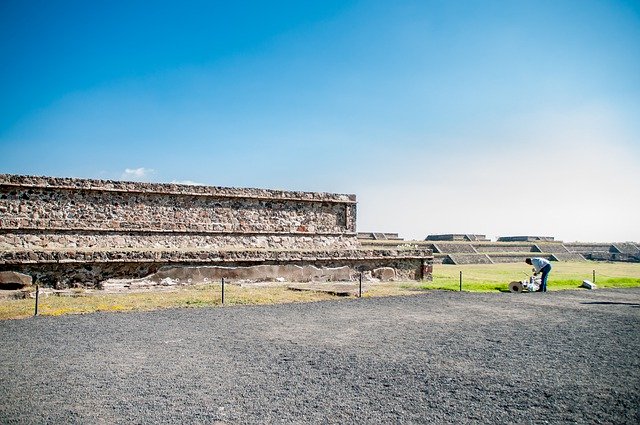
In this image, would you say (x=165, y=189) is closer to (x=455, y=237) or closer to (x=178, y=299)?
(x=178, y=299)

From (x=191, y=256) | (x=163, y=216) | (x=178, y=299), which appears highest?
(x=163, y=216)

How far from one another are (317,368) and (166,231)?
11502mm

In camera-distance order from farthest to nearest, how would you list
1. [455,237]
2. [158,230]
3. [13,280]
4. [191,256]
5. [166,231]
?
[455,237] < [166,231] < [158,230] < [191,256] < [13,280]

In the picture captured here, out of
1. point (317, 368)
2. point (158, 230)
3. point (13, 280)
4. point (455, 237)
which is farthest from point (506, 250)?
point (317, 368)

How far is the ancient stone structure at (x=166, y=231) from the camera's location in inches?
457

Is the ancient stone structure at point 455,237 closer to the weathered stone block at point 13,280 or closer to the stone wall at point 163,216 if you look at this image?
the stone wall at point 163,216

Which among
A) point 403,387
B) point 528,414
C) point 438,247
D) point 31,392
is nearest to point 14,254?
point 31,392

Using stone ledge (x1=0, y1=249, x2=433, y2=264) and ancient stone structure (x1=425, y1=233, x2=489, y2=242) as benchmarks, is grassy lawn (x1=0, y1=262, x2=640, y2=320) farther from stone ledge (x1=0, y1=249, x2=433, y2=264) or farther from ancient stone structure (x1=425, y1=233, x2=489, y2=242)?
ancient stone structure (x1=425, y1=233, x2=489, y2=242)

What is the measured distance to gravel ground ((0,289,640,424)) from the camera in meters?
3.80

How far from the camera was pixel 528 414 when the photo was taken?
149 inches

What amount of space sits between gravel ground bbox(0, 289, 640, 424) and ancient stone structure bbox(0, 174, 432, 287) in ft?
12.1

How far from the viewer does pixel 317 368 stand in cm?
505

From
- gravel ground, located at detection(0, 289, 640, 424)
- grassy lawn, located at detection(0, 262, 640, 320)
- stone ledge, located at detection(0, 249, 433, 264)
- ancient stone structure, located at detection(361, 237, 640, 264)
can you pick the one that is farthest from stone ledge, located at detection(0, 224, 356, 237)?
ancient stone structure, located at detection(361, 237, 640, 264)

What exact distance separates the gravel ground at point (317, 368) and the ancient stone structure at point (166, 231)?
12.1ft
